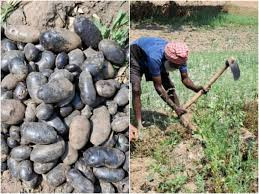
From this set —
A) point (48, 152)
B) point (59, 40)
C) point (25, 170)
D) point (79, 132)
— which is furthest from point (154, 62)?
point (25, 170)

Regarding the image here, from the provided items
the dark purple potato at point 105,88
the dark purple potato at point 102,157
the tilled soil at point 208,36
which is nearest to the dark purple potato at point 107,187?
the dark purple potato at point 102,157

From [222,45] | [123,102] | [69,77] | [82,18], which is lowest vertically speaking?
[222,45]

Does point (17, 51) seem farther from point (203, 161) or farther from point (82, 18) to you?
point (203, 161)

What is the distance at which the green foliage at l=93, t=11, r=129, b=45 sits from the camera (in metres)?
3.28

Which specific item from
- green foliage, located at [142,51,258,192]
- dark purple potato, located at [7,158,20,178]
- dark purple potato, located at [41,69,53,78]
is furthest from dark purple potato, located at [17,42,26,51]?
green foliage, located at [142,51,258,192]

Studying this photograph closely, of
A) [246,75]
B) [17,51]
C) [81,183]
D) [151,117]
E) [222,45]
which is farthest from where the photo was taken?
[222,45]

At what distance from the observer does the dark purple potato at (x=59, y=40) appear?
10.1 ft

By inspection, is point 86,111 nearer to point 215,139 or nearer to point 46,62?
point 46,62

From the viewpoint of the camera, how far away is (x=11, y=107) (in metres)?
2.93

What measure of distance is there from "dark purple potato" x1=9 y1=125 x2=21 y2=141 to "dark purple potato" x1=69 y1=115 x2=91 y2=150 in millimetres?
330

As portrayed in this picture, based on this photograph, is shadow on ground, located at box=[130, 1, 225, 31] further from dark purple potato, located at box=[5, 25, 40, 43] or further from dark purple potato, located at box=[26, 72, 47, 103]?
dark purple potato, located at box=[26, 72, 47, 103]

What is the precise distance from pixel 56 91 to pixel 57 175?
525mm

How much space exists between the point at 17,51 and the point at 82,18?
0.48 m

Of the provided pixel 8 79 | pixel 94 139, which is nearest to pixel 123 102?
A: pixel 94 139
